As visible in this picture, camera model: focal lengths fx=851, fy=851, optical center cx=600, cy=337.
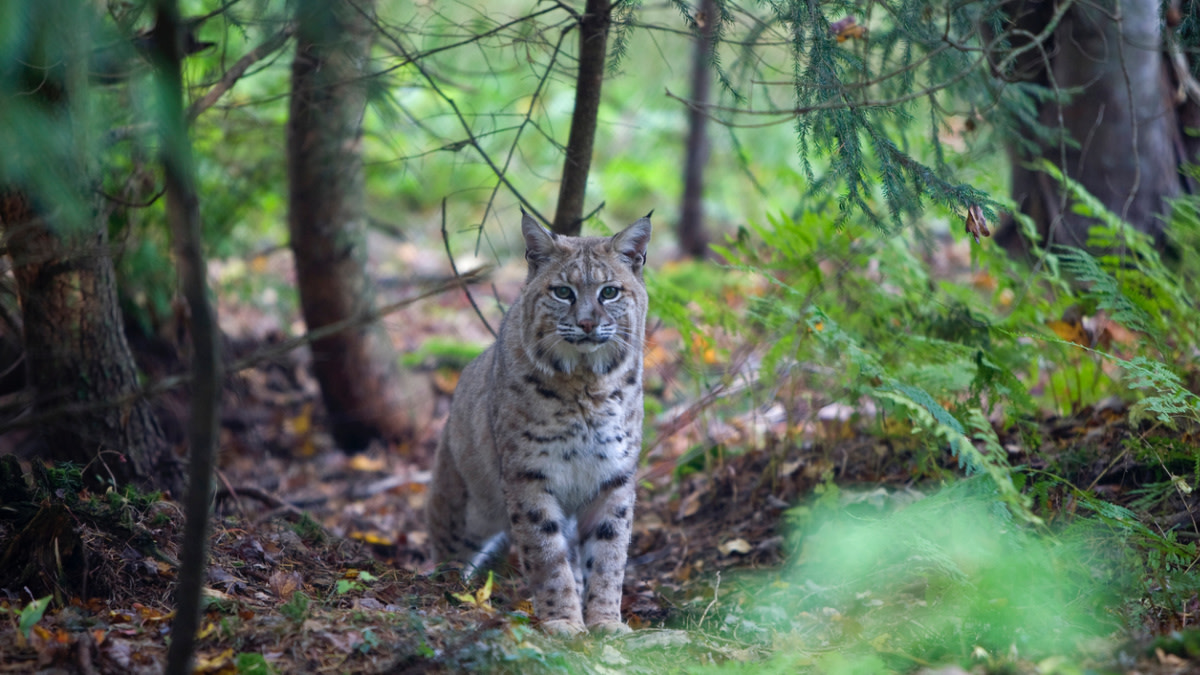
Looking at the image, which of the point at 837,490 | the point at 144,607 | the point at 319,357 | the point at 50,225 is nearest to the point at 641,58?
the point at 319,357

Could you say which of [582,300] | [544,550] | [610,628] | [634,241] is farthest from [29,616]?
[634,241]

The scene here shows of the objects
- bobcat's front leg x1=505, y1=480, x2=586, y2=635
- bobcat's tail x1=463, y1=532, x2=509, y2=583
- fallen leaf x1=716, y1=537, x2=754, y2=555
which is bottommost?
bobcat's tail x1=463, y1=532, x2=509, y2=583

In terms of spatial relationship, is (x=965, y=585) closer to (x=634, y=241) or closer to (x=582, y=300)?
(x=582, y=300)

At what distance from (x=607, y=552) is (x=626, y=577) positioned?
95cm

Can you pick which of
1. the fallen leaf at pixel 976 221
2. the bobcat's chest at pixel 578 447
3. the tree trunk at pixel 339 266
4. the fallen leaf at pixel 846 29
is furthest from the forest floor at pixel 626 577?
the fallen leaf at pixel 846 29

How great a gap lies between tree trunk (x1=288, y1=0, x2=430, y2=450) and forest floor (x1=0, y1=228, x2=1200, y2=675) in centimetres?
60

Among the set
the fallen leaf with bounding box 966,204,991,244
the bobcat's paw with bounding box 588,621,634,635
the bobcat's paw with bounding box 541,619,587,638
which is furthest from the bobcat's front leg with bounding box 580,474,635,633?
the fallen leaf with bounding box 966,204,991,244

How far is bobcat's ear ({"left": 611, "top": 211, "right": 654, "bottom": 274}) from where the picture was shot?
15.4 ft

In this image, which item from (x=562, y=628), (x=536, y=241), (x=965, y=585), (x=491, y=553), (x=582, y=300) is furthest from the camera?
(x=491, y=553)

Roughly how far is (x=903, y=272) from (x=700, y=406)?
5.18 ft

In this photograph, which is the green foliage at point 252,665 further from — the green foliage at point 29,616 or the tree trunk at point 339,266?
the tree trunk at point 339,266

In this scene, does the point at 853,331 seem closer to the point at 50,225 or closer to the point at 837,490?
the point at 837,490

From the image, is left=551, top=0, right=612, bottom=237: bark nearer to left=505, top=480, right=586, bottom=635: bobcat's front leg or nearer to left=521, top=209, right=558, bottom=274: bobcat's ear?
left=521, top=209, right=558, bottom=274: bobcat's ear

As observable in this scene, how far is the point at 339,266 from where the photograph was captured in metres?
7.40
